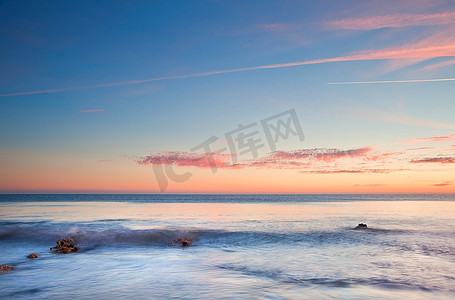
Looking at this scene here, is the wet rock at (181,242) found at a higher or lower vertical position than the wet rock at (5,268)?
lower

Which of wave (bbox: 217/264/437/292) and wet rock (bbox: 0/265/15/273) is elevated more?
wet rock (bbox: 0/265/15/273)

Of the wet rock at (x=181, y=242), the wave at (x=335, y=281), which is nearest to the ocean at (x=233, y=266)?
the wave at (x=335, y=281)

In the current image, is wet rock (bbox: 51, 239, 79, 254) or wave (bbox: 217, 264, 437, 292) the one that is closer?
wave (bbox: 217, 264, 437, 292)

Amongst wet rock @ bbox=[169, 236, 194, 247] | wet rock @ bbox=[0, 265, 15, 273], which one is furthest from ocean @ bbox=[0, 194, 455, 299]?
wet rock @ bbox=[169, 236, 194, 247]

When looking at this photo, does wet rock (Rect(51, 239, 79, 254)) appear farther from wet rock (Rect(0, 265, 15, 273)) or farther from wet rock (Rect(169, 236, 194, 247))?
wet rock (Rect(169, 236, 194, 247))

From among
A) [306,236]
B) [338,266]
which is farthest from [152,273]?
[306,236]

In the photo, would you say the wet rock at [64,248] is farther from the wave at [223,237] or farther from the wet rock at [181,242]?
the wet rock at [181,242]

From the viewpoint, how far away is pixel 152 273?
12711 millimetres

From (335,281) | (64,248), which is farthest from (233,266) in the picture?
(64,248)

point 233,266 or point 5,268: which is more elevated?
point 5,268

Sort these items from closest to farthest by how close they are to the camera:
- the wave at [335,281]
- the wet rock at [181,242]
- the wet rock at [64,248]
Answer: the wave at [335,281] → the wet rock at [64,248] → the wet rock at [181,242]

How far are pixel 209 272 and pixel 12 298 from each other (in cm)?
661

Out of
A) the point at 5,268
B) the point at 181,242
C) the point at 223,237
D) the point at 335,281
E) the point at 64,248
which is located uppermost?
the point at 5,268

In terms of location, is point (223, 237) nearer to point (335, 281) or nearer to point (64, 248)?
point (64, 248)
